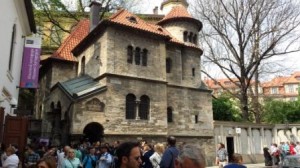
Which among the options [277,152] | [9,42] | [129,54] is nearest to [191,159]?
[9,42]

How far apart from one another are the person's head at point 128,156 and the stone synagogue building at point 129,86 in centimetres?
1548

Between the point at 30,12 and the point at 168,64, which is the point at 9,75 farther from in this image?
the point at 168,64

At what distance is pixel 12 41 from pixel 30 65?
2169 millimetres

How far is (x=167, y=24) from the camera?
Answer: 27.0 meters

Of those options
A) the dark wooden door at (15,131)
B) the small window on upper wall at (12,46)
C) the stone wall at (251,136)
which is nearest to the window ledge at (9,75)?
the small window on upper wall at (12,46)

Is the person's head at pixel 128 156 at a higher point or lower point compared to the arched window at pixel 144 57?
lower

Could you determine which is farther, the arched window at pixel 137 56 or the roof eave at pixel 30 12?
the arched window at pixel 137 56

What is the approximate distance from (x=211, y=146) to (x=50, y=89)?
45.7 feet

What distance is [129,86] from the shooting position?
20797mm

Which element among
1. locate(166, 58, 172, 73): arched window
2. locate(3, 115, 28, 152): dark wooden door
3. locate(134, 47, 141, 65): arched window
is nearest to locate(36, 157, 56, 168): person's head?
locate(3, 115, 28, 152): dark wooden door

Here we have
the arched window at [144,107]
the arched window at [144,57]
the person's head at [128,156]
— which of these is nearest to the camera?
the person's head at [128,156]

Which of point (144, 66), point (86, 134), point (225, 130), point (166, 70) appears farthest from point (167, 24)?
point (86, 134)

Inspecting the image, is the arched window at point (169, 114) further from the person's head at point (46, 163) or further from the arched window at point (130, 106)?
the person's head at point (46, 163)

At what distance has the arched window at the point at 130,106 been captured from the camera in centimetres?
2052
